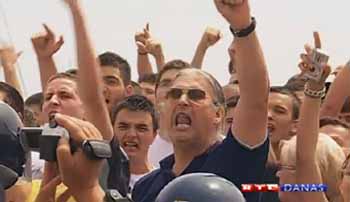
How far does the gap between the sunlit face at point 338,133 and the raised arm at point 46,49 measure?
2.13 meters

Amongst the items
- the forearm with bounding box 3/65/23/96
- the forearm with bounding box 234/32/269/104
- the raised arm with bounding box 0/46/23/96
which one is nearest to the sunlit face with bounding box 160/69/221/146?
the forearm with bounding box 234/32/269/104

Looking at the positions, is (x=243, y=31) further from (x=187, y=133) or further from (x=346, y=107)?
(x=346, y=107)

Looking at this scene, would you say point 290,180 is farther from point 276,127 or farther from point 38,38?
point 38,38

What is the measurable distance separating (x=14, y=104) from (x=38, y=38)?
1.28 metres

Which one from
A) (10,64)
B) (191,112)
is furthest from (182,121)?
(10,64)

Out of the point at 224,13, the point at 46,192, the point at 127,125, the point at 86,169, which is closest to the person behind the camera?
the point at 86,169

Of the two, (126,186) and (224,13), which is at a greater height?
(224,13)

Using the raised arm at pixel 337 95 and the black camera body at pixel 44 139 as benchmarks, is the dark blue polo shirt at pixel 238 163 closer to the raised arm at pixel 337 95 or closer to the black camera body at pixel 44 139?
the black camera body at pixel 44 139

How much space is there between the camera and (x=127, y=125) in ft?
24.3

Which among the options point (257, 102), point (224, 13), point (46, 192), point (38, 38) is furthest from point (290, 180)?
point (38, 38)

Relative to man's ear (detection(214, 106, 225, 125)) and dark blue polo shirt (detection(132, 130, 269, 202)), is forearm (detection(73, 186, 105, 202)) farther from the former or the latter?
man's ear (detection(214, 106, 225, 125))

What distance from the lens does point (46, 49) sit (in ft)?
26.0

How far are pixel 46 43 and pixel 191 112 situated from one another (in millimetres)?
2421

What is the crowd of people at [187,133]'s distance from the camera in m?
3.97
